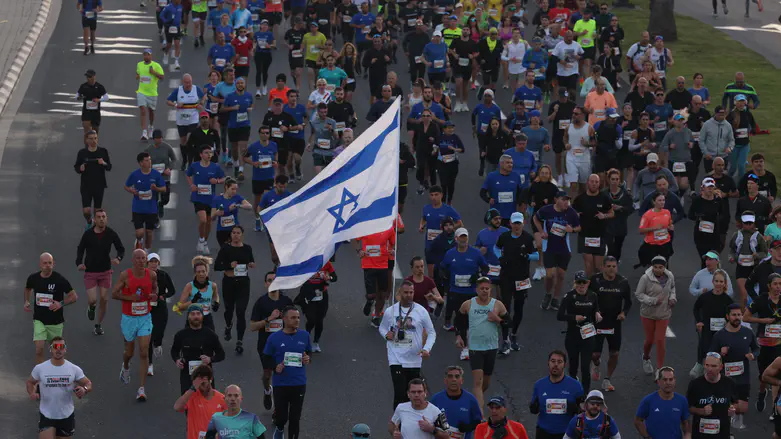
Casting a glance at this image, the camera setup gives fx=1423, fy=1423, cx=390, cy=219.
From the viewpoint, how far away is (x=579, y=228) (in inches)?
799

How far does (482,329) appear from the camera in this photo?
659 inches

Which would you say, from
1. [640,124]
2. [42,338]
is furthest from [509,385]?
[640,124]

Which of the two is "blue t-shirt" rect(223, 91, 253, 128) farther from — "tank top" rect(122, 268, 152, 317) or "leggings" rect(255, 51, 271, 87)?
"tank top" rect(122, 268, 152, 317)

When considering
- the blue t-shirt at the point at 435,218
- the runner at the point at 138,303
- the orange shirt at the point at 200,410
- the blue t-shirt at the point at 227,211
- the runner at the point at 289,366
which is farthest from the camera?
the blue t-shirt at the point at 227,211

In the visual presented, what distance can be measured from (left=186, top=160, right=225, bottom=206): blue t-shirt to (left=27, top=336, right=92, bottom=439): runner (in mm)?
7325

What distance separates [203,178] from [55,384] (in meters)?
7.51

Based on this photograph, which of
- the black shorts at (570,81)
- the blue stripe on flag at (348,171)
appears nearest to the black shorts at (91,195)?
the blue stripe on flag at (348,171)

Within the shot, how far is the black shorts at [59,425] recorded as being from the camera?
1559 centimetres

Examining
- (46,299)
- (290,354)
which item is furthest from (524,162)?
(46,299)

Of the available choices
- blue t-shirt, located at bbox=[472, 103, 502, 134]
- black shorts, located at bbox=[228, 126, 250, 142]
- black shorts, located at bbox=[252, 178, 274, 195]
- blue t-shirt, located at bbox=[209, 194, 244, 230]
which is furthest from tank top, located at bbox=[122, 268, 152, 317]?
blue t-shirt, located at bbox=[472, 103, 502, 134]

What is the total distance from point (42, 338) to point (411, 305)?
482 centimetres

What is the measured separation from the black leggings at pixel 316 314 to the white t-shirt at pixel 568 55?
12632mm

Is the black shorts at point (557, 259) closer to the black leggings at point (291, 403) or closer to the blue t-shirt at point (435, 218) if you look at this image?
the blue t-shirt at point (435, 218)

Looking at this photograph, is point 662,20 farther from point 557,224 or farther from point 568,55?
point 557,224
